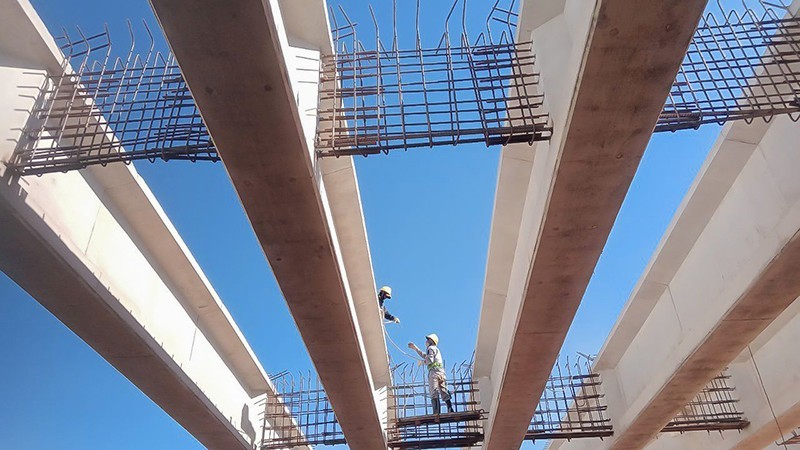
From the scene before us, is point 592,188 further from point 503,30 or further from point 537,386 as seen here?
point 537,386

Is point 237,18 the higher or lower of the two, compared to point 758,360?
lower

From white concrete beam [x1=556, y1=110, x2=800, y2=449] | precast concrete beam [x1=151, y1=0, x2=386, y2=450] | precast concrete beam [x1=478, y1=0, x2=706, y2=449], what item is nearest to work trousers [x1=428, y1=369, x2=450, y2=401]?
white concrete beam [x1=556, y1=110, x2=800, y2=449]

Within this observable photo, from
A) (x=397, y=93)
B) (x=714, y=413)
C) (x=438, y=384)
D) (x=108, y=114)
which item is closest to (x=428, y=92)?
(x=397, y=93)

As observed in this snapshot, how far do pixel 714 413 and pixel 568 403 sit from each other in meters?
2.34

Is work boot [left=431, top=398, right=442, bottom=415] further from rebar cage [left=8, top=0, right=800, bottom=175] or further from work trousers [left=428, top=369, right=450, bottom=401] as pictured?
rebar cage [left=8, top=0, right=800, bottom=175]

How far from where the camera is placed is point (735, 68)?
5074 millimetres

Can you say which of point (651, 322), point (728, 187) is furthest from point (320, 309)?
point (651, 322)

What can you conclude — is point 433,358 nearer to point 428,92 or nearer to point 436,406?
point 436,406

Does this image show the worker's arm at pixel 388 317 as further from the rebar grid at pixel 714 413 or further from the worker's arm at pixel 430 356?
the rebar grid at pixel 714 413

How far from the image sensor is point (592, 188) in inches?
186

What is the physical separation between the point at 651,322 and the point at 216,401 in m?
6.48

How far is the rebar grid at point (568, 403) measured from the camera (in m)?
9.96

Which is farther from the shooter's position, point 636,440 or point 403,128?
point 636,440

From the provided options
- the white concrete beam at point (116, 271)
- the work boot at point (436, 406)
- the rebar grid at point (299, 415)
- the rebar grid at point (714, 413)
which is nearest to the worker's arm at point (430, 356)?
the work boot at point (436, 406)
